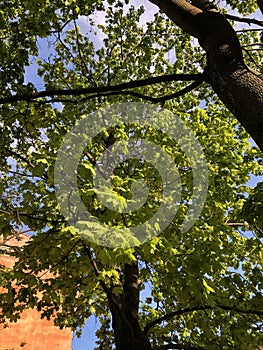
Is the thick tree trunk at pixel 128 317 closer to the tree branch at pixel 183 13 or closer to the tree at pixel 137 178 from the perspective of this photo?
the tree at pixel 137 178

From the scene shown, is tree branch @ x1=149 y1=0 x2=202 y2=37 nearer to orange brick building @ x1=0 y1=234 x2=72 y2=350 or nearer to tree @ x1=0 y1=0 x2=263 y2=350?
tree @ x1=0 y1=0 x2=263 y2=350

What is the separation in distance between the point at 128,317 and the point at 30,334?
41.5ft

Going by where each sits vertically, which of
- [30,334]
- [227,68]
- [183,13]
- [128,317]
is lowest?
[227,68]

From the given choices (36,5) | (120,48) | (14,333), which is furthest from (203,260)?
(14,333)

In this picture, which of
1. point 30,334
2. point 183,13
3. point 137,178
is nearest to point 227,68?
point 183,13

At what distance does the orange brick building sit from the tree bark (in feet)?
48.2

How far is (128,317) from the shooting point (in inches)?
268

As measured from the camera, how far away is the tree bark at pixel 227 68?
2.38 m

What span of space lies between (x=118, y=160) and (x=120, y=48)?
4586mm

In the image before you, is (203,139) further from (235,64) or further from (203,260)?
(235,64)

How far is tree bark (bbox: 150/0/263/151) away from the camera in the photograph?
2.38 metres

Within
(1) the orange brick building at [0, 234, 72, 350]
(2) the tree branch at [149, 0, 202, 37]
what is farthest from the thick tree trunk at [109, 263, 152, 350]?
(1) the orange brick building at [0, 234, 72, 350]

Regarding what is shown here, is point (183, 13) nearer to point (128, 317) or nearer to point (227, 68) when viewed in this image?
point (227, 68)

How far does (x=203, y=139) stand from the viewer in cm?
822
